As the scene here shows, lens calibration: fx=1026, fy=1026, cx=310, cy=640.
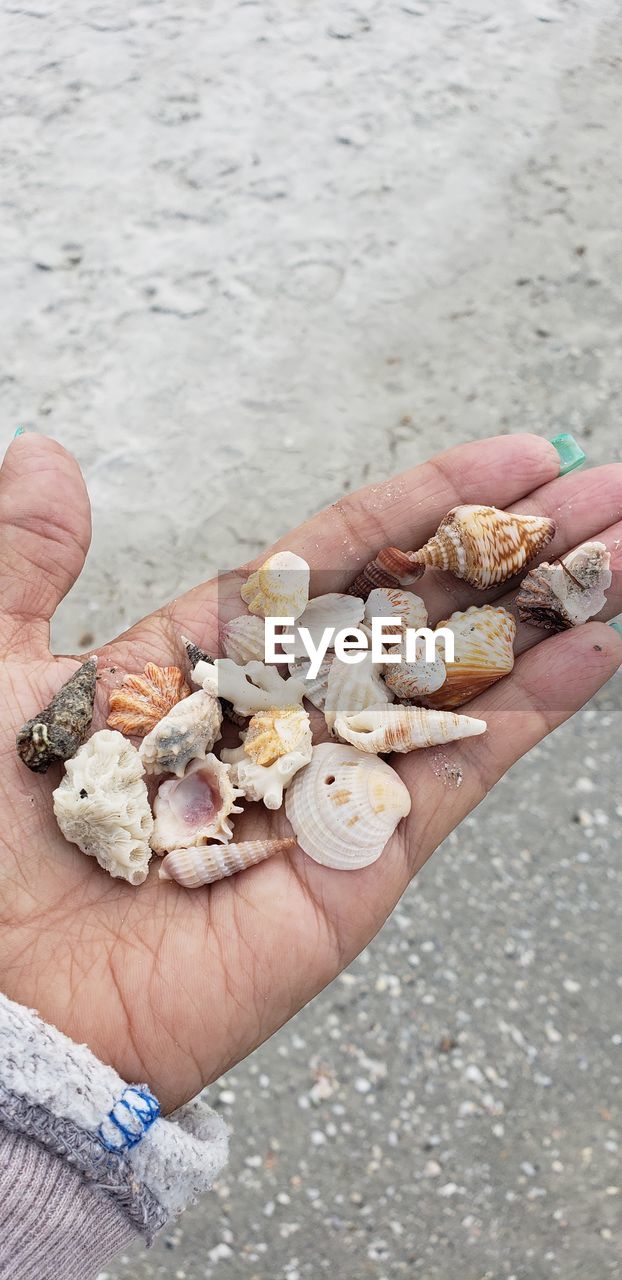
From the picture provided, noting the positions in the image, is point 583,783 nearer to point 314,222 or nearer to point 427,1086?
point 427,1086

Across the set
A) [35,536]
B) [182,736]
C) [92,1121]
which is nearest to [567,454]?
[182,736]

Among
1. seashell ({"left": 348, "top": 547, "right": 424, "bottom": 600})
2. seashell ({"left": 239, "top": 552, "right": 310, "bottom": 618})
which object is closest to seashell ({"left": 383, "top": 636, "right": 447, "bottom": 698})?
seashell ({"left": 348, "top": 547, "right": 424, "bottom": 600})

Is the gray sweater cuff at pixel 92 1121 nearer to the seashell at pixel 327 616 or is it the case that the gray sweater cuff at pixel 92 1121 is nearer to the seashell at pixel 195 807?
the seashell at pixel 195 807

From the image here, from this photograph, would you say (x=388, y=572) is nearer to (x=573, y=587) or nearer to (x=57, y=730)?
(x=573, y=587)

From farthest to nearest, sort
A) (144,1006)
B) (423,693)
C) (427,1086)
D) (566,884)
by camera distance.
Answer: (566,884) → (427,1086) → (423,693) → (144,1006)

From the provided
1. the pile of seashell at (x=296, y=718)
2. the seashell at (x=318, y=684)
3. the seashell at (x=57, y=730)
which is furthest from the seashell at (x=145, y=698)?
the seashell at (x=318, y=684)

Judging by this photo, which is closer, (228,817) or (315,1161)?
(228,817)

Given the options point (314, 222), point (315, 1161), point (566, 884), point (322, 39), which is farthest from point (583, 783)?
point (322, 39)
